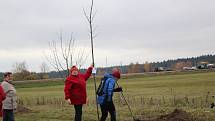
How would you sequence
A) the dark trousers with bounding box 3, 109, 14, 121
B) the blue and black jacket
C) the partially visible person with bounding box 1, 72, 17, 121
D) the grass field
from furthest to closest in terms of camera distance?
the grass field
the dark trousers with bounding box 3, 109, 14, 121
the partially visible person with bounding box 1, 72, 17, 121
the blue and black jacket

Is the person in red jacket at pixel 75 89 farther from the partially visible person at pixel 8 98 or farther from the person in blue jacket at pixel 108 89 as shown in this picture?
the partially visible person at pixel 8 98

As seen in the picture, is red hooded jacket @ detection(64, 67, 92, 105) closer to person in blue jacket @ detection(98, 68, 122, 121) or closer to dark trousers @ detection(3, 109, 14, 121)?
person in blue jacket @ detection(98, 68, 122, 121)

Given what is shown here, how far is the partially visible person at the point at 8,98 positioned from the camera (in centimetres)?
1145

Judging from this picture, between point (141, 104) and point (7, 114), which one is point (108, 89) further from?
point (141, 104)

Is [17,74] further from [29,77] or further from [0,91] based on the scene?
[0,91]

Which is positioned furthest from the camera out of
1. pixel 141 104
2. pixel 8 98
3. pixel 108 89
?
pixel 141 104

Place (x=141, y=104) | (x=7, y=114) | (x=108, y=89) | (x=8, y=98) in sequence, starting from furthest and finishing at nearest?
1. (x=141, y=104)
2. (x=7, y=114)
3. (x=8, y=98)
4. (x=108, y=89)

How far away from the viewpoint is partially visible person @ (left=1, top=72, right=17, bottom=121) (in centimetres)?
1145

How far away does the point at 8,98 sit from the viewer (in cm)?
1154

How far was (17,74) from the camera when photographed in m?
114

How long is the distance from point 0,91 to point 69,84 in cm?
200

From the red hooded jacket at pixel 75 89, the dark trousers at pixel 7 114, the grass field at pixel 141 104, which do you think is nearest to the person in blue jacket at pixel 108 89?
the red hooded jacket at pixel 75 89

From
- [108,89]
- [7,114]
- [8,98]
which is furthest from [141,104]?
[8,98]

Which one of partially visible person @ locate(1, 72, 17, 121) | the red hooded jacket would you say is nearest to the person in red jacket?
the red hooded jacket
